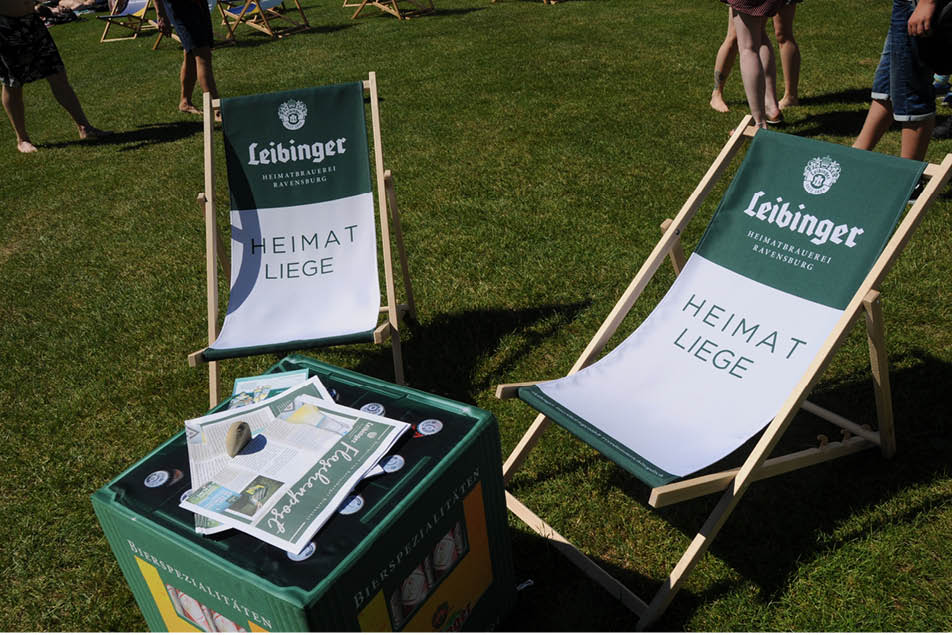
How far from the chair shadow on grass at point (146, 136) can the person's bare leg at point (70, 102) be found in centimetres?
9

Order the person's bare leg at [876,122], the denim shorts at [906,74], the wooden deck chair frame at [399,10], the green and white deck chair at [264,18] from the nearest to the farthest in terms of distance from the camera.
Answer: the denim shorts at [906,74] < the person's bare leg at [876,122] < the green and white deck chair at [264,18] < the wooden deck chair frame at [399,10]

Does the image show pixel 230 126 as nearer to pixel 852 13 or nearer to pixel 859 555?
pixel 859 555

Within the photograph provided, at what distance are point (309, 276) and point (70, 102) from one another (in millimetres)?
5031

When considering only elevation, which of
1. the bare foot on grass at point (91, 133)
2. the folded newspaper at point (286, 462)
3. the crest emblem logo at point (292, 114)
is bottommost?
the bare foot on grass at point (91, 133)

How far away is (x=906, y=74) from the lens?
3832 mm

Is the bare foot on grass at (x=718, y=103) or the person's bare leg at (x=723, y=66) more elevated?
the person's bare leg at (x=723, y=66)

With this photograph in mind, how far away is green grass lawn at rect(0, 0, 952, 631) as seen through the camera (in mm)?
2393

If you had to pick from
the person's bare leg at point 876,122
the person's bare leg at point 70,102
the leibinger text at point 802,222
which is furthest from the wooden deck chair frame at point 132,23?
the leibinger text at point 802,222

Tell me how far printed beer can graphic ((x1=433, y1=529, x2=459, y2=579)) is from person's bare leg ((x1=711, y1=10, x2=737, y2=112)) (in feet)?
15.7

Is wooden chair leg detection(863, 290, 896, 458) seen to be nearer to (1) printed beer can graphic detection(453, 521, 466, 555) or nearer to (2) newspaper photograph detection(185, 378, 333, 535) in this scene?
(1) printed beer can graphic detection(453, 521, 466, 555)

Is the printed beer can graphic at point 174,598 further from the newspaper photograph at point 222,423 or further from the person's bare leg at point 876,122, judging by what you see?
the person's bare leg at point 876,122

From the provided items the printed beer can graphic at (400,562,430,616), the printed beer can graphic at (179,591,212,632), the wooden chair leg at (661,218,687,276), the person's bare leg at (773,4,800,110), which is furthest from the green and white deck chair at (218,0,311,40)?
the printed beer can graphic at (400,562,430,616)

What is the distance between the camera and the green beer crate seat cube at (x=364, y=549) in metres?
1.61

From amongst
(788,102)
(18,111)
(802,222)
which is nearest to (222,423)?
(802,222)
